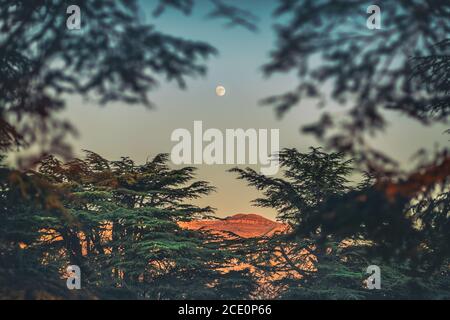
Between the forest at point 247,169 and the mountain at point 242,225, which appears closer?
the forest at point 247,169

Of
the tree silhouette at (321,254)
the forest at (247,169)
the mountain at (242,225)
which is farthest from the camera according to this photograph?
the mountain at (242,225)

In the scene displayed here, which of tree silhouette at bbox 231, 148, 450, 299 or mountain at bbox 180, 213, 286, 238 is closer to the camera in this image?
tree silhouette at bbox 231, 148, 450, 299

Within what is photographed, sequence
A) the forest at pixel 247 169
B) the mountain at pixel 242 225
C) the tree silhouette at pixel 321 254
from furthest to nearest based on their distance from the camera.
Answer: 1. the mountain at pixel 242 225
2. the tree silhouette at pixel 321 254
3. the forest at pixel 247 169

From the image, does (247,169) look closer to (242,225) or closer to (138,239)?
(138,239)

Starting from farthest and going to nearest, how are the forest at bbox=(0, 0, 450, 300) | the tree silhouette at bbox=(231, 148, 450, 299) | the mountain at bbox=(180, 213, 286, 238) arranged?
the mountain at bbox=(180, 213, 286, 238) < the tree silhouette at bbox=(231, 148, 450, 299) < the forest at bbox=(0, 0, 450, 300)

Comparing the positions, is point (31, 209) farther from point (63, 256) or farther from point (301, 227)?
point (301, 227)

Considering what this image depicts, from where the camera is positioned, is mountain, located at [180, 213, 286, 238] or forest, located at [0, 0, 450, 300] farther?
mountain, located at [180, 213, 286, 238]

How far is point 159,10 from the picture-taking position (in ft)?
24.9

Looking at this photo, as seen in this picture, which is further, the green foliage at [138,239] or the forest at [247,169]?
the green foliage at [138,239]

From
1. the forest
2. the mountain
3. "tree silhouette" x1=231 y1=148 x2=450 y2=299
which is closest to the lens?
the forest

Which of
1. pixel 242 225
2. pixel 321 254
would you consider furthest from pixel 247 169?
pixel 242 225

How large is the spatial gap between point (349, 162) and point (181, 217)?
6024 mm

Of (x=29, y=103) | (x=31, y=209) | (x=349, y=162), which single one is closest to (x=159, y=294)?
(x=31, y=209)

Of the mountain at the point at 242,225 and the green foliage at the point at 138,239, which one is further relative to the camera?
the mountain at the point at 242,225
